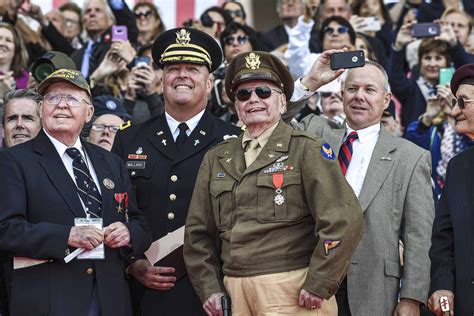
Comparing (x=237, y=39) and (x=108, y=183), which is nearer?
(x=108, y=183)

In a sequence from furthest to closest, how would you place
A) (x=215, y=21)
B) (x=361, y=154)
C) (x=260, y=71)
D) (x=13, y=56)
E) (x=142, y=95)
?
(x=215, y=21), (x=13, y=56), (x=142, y=95), (x=361, y=154), (x=260, y=71)

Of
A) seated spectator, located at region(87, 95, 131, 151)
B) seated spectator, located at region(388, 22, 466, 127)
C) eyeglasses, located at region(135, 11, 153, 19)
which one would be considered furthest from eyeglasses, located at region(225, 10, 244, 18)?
seated spectator, located at region(87, 95, 131, 151)

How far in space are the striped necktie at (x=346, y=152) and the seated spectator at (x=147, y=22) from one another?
5486 millimetres

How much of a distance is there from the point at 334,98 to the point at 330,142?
2.47 metres

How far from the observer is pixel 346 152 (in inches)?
265

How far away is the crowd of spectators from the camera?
8969 millimetres

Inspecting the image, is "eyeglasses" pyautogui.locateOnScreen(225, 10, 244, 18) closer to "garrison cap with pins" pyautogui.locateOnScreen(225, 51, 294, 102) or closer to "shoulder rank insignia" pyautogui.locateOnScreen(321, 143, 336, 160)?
"garrison cap with pins" pyautogui.locateOnScreen(225, 51, 294, 102)

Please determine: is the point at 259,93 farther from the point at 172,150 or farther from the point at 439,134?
the point at 439,134

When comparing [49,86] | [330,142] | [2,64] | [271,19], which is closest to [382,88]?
[330,142]

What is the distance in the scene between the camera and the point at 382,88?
688 centimetres

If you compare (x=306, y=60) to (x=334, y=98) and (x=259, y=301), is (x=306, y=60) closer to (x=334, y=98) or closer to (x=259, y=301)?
(x=334, y=98)

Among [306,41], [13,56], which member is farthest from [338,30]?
[13,56]

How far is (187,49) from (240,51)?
12.2 feet

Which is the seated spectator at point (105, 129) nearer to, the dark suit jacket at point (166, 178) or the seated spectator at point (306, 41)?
the dark suit jacket at point (166, 178)
